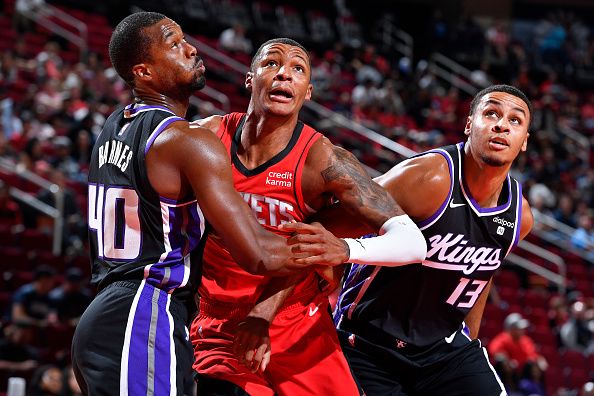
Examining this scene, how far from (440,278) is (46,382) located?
4.43 m

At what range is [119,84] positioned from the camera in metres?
14.1

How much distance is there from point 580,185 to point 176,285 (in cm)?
1510

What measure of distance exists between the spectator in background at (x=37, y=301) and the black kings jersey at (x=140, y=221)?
5598 mm

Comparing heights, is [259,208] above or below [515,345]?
above

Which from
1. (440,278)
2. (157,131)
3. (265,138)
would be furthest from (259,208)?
(440,278)

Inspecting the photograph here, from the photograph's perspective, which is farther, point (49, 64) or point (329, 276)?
point (49, 64)

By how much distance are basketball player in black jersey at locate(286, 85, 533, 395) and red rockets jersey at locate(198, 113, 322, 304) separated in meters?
0.59

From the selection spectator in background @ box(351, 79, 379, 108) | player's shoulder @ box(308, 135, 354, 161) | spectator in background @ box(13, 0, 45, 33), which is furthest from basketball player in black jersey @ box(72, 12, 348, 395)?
spectator in background @ box(351, 79, 379, 108)

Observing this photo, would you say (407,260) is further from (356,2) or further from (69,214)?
(356,2)

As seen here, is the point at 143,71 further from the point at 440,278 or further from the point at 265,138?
the point at 440,278

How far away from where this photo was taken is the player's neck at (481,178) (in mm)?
4676

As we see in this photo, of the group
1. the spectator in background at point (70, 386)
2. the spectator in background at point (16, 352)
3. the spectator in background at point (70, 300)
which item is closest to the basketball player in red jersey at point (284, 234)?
the spectator in background at point (70, 386)

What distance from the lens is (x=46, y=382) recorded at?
7863 mm

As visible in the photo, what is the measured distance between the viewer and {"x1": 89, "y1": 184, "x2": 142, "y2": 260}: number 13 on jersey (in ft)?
11.8
